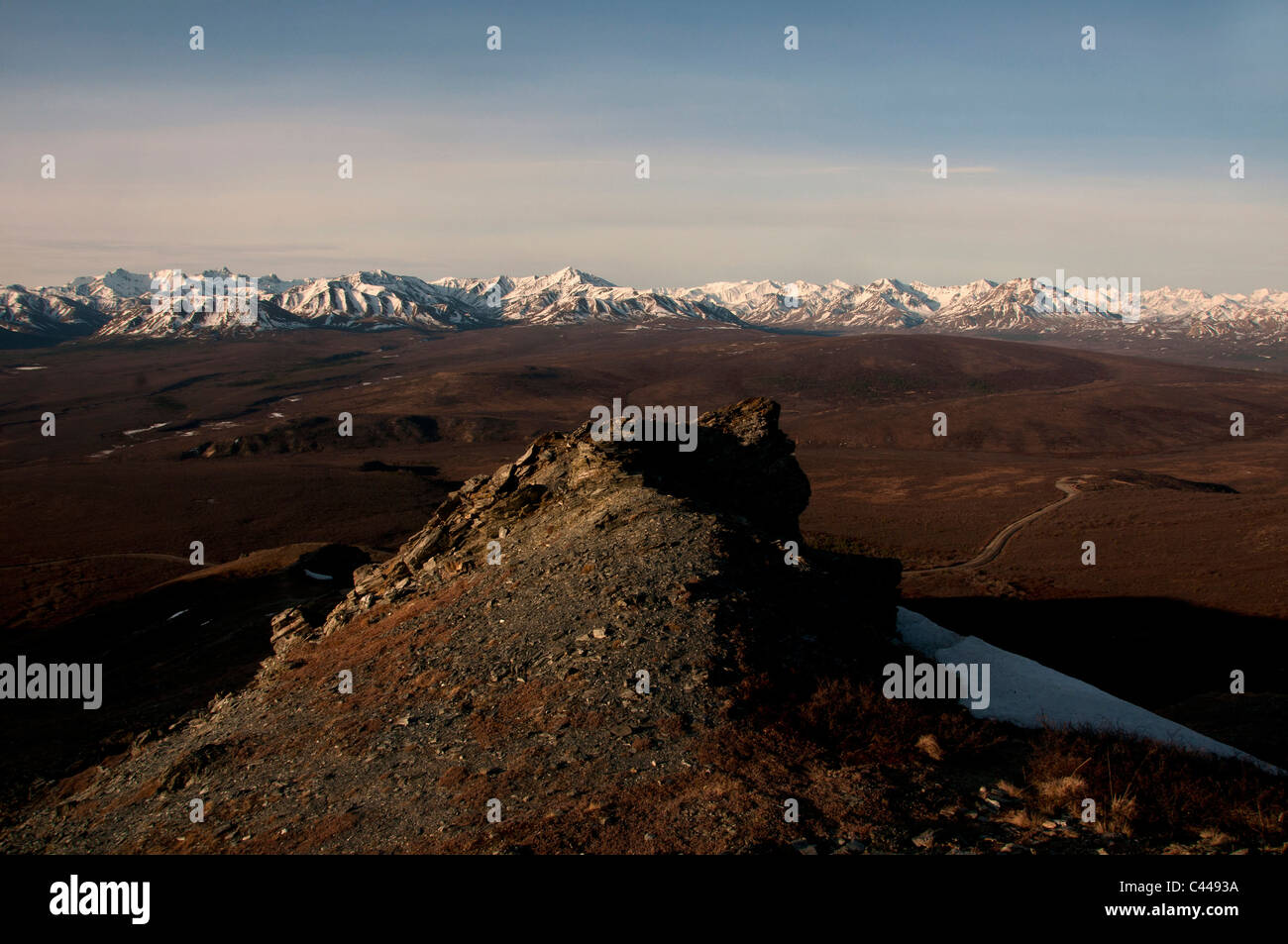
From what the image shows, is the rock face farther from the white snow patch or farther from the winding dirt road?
the winding dirt road

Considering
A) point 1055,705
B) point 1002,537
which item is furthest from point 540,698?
point 1002,537

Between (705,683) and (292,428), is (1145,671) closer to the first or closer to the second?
(705,683)

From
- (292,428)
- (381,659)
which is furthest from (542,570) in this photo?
(292,428)

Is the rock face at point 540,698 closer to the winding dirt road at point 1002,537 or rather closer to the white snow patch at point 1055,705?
the white snow patch at point 1055,705

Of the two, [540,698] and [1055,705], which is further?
[1055,705]

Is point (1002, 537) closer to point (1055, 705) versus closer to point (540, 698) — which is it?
point (1055, 705)
